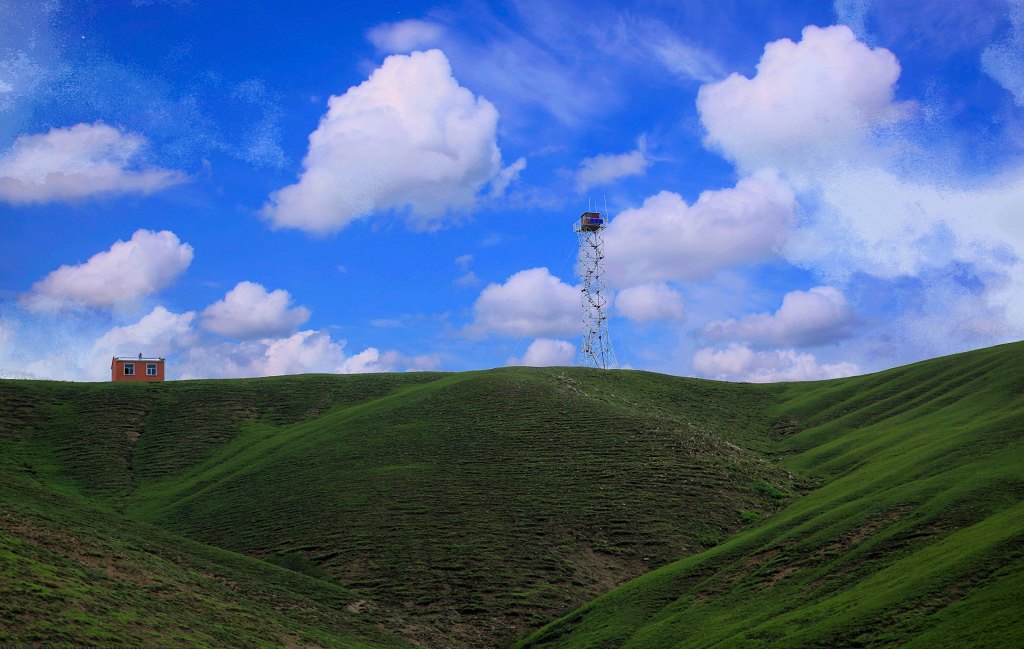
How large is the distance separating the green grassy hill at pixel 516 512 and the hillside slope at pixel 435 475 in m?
0.26

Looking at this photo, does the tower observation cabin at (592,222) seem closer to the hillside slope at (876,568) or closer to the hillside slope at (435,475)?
the hillside slope at (435,475)

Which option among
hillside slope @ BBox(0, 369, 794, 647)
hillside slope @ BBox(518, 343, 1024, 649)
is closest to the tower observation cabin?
hillside slope @ BBox(0, 369, 794, 647)

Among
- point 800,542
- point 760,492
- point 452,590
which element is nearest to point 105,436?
point 452,590

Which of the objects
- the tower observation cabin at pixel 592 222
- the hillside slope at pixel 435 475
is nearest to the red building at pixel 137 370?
the hillside slope at pixel 435 475

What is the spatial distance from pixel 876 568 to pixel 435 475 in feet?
118

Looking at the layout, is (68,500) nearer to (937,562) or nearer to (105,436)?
(105,436)

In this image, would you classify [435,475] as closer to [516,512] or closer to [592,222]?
[516,512]

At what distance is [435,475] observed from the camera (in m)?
62.3

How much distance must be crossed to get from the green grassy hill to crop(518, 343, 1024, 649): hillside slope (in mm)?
157

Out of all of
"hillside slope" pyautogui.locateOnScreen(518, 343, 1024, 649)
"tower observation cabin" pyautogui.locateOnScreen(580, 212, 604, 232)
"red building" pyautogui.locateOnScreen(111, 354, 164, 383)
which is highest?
"tower observation cabin" pyautogui.locateOnScreen(580, 212, 604, 232)

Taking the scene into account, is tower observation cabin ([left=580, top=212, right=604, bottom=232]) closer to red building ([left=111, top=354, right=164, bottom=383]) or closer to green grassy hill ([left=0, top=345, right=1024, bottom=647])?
green grassy hill ([left=0, top=345, right=1024, bottom=647])

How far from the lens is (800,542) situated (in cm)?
4034

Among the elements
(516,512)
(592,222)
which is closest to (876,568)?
(516,512)

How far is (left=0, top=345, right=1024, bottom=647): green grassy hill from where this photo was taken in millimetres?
32062
